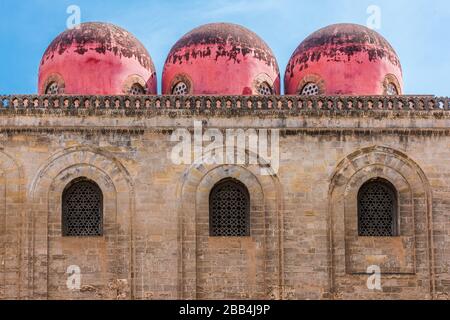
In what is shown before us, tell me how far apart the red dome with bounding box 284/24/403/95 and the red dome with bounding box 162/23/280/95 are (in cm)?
83

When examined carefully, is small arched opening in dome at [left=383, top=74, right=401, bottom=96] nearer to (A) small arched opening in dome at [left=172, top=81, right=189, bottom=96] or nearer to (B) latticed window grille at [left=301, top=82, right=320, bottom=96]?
(B) latticed window grille at [left=301, top=82, right=320, bottom=96]

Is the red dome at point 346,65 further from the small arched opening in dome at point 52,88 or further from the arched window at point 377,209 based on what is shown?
the small arched opening in dome at point 52,88

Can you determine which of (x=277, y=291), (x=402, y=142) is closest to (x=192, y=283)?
(x=277, y=291)

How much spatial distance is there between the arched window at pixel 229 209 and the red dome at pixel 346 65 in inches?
135

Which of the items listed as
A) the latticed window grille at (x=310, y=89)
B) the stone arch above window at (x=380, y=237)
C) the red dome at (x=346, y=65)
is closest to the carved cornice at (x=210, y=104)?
the stone arch above window at (x=380, y=237)

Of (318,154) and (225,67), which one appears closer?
(318,154)

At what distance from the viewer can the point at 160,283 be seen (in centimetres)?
1545

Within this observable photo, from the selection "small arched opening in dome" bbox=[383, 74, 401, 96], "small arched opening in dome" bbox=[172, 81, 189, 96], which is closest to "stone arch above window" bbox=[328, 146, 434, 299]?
"small arched opening in dome" bbox=[383, 74, 401, 96]

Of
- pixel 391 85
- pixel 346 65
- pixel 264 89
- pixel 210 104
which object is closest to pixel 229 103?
pixel 210 104

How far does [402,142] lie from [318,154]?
1655 millimetres

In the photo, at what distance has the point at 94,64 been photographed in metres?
17.7

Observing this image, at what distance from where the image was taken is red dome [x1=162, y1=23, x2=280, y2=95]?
17.9 m
